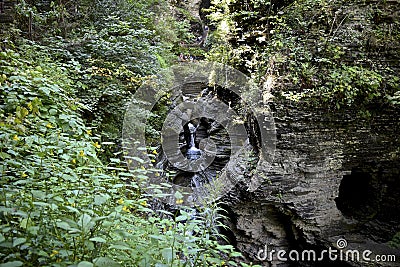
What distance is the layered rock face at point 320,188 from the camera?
575 centimetres

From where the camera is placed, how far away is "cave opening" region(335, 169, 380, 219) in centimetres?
635

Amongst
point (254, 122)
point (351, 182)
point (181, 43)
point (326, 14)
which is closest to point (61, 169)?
point (254, 122)

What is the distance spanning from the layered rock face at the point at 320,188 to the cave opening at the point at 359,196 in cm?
3

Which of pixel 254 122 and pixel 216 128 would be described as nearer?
pixel 254 122

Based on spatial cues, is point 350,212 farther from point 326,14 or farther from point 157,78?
point 157,78

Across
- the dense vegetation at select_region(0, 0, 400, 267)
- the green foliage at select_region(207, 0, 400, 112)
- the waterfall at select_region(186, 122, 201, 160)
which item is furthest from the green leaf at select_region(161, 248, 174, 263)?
the waterfall at select_region(186, 122, 201, 160)

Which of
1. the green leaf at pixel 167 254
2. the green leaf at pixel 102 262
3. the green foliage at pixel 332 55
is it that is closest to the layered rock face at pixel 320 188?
the green foliage at pixel 332 55

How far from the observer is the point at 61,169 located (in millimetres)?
2250

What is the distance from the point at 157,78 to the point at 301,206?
4.05m

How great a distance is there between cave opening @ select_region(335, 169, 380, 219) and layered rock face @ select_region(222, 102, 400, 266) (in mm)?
28

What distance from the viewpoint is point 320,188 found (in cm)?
591

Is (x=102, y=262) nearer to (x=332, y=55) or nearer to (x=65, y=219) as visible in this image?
(x=65, y=219)

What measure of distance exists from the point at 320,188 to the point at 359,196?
162 cm

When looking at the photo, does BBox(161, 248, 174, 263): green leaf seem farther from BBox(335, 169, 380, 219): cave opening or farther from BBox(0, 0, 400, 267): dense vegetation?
BBox(335, 169, 380, 219): cave opening
